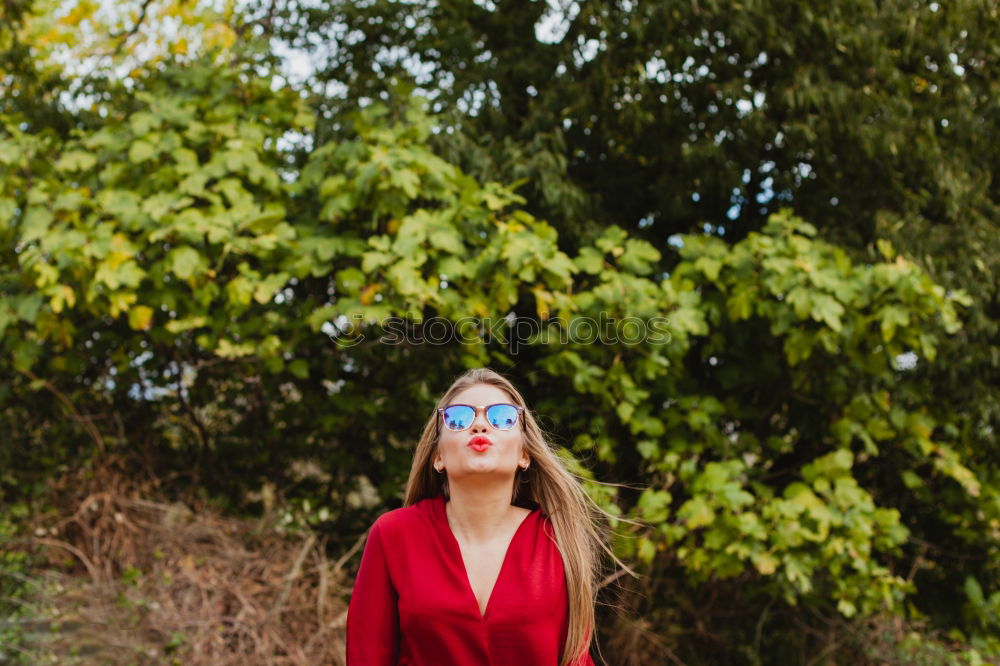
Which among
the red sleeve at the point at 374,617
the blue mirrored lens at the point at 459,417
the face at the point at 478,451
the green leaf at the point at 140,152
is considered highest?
the green leaf at the point at 140,152

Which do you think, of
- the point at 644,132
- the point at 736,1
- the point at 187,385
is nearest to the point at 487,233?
the point at 644,132

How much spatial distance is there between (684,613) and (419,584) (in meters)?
4.36

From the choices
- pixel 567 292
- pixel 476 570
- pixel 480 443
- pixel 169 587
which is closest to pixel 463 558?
pixel 476 570

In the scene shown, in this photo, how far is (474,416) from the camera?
2129mm

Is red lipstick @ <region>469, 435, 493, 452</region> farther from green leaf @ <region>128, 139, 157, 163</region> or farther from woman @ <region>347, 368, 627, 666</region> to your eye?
green leaf @ <region>128, 139, 157, 163</region>

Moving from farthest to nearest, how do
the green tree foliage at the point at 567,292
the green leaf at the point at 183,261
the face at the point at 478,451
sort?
the green tree foliage at the point at 567,292, the green leaf at the point at 183,261, the face at the point at 478,451

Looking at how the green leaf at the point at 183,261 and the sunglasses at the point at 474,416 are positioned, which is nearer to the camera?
the sunglasses at the point at 474,416

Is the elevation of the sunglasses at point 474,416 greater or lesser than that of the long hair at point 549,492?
greater

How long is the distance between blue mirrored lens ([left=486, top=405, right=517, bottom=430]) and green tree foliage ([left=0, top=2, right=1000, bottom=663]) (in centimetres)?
198

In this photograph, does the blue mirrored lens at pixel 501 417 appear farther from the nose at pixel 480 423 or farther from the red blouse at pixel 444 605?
the red blouse at pixel 444 605

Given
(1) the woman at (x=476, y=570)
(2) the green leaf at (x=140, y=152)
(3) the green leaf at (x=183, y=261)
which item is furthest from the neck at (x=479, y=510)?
(2) the green leaf at (x=140, y=152)

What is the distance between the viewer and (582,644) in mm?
2090

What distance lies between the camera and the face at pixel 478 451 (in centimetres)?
209

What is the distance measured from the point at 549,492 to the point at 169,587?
324 cm
